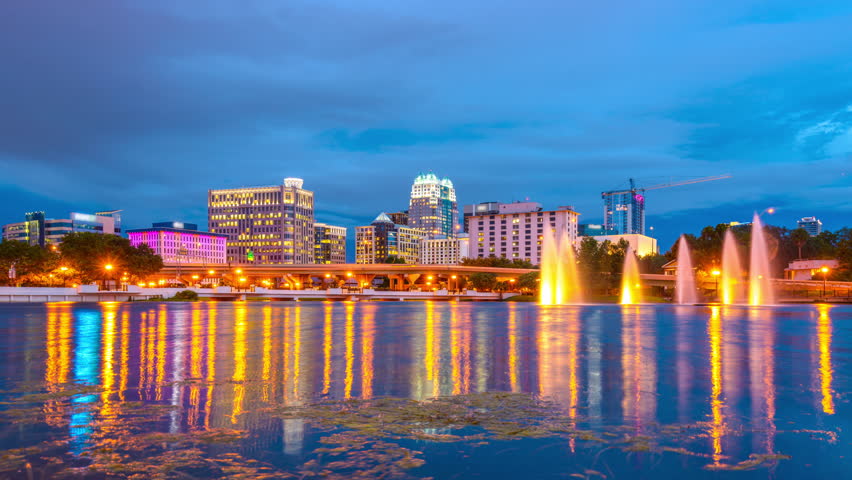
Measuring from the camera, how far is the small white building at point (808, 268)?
11831cm

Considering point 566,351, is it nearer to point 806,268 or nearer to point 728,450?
point 728,450

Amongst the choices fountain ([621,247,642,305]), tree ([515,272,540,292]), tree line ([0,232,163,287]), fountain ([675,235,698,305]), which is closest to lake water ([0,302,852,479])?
fountain ([675,235,698,305])

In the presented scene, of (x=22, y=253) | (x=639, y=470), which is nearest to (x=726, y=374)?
(x=639, y=470)

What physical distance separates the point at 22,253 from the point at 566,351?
99.0 m

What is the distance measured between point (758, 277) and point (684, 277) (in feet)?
54.0

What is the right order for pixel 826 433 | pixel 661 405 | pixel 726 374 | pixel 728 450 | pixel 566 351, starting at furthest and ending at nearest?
pixel 566 351
pixel 726 374
pixel 661 405
pixel 826 433
pixel 728 450

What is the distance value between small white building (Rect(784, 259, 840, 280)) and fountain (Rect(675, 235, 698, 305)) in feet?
86.1

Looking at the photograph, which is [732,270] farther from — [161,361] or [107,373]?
[107,373]

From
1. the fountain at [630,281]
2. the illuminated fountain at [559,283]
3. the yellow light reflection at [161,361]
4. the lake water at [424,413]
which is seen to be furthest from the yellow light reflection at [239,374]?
the fountain at [630,281]

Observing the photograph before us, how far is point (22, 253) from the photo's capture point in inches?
3718

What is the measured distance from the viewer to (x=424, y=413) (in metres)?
10.2

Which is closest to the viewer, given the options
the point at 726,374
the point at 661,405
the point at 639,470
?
the point at 639,470

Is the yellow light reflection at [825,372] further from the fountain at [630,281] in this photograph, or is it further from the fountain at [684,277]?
the fountain at [630,281]

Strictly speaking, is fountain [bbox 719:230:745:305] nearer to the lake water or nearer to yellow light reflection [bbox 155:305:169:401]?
the lake water
